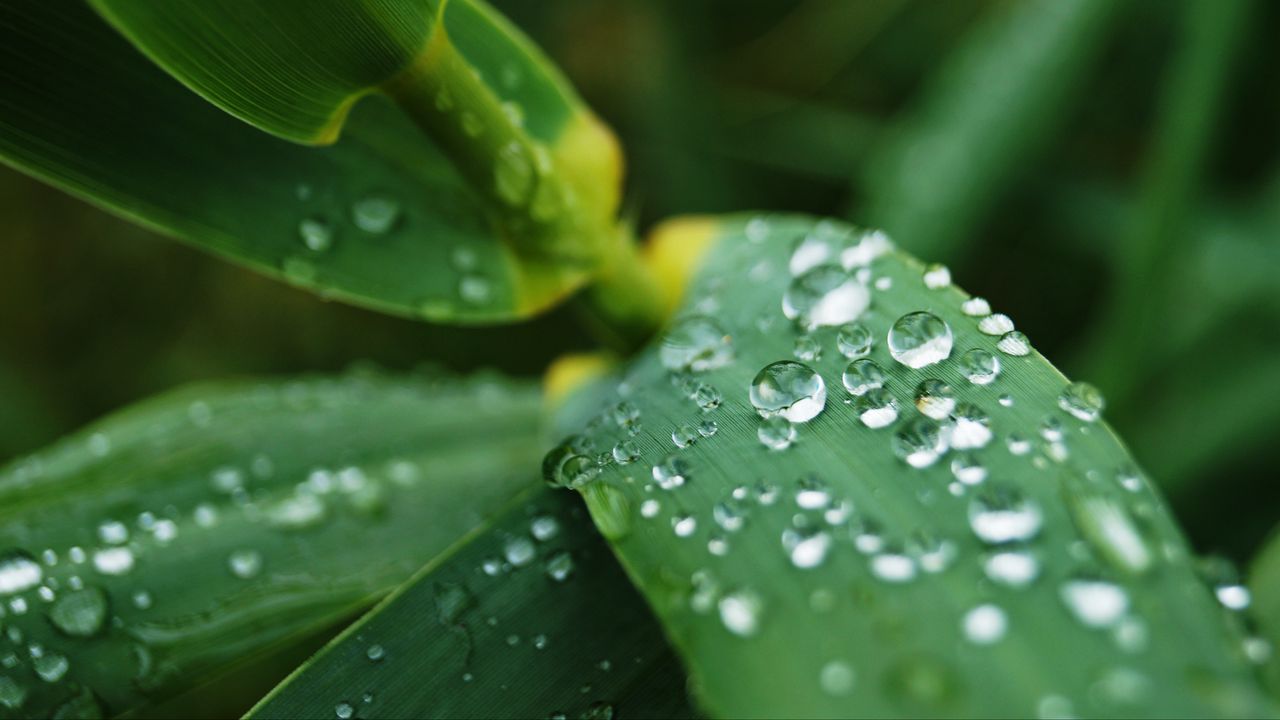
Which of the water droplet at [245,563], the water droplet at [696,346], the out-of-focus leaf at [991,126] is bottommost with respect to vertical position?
the water droplet at [696,346]

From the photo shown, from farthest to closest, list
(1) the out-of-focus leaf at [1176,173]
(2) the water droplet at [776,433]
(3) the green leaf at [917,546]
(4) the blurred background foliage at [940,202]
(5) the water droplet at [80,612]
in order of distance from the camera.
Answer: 1. (4) the blurred background foliage at [940,202]
2. (1) the out-of-focus leaf at [1176,173]
3. (5) the water droplet at [80,612]
4. (2) the water droplet at [776,433]
5. (3) the green leaf at [917,546]

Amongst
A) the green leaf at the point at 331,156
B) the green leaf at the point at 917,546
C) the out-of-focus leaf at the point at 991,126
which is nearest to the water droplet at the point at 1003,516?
the green leaf at the point at 917,546

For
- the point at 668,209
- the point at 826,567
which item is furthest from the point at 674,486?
the point at 668,209

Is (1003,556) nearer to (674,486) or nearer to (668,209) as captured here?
(674,486)

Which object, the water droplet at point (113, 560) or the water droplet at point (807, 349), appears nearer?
the water droplet at point (807, 349)

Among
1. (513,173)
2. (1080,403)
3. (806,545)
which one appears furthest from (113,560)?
(1080,403)

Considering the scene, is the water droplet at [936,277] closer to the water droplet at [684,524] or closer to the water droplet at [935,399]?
the water droplet at [935,399]
